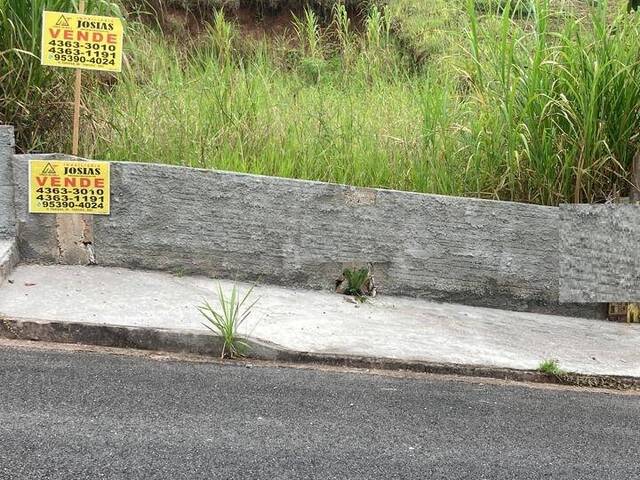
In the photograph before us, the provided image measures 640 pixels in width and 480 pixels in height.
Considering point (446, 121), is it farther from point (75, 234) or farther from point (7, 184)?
point (7, 184)

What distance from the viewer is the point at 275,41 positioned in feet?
30.2

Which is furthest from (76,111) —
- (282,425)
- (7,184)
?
(282,425)

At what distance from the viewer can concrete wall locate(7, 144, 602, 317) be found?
525cm

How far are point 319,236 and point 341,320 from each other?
0.87 meters

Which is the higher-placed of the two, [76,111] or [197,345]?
[76,111]

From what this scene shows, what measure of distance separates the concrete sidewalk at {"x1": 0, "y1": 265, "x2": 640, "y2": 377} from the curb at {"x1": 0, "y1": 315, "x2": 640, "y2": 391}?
51 mm

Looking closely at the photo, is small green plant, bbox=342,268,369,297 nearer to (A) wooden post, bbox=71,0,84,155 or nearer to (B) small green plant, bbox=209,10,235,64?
(A) wooden post, bbox=71,0,84,155

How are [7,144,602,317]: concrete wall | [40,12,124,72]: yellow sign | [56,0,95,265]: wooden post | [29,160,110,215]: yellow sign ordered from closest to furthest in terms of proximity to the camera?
[40,12,124,72]: yellow sign → [29,160,110,215]: yellow sign → [56,0,95,265]: wooden post → [7,144,602,317]: concrete wall

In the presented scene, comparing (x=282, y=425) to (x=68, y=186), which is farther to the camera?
(x=68, y=186)

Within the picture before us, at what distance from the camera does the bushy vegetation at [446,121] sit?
5.50 m

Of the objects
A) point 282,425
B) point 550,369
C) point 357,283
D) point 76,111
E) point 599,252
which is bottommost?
point 282,425

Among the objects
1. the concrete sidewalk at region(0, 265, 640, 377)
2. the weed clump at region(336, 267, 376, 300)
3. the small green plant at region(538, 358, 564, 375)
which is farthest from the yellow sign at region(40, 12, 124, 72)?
the small green plant at region(538, 358, 564, 375)

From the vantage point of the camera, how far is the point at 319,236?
5.44 meters

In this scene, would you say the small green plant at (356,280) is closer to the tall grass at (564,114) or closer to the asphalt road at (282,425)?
the tall grass at (564,114)
